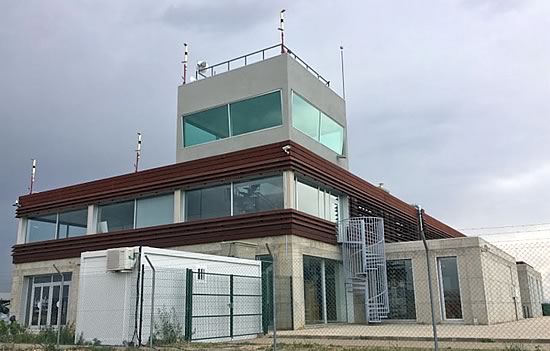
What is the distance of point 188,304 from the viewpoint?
1403 centimetres

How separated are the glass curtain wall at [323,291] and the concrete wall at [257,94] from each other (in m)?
4.99

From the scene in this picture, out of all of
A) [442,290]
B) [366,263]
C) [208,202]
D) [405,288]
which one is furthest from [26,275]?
[442,290]

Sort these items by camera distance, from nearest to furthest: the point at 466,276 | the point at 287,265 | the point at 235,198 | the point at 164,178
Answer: the point at 287,265, the point at 466,276, the point at 235,198, the point at 164,178

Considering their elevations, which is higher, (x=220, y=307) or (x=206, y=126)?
(x=206, y=126)

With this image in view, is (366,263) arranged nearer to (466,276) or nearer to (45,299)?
(466,276)

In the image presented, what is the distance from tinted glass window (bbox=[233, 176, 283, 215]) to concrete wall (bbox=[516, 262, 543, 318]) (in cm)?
1715

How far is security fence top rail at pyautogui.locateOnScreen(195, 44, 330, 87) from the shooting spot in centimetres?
2298

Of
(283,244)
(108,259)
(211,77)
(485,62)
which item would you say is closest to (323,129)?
(211,77)

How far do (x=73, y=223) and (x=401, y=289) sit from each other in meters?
14.8

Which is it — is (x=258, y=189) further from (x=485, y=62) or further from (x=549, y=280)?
(x=549, y=280)

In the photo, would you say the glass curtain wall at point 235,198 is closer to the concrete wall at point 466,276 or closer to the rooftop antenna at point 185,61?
the concrete wall at point 466,276

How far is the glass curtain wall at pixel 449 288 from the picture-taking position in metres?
19.4

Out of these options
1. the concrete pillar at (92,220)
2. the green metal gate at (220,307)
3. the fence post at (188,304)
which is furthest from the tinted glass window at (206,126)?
the fence post at (188,304)

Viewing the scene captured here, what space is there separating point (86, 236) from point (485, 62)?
1721cm
